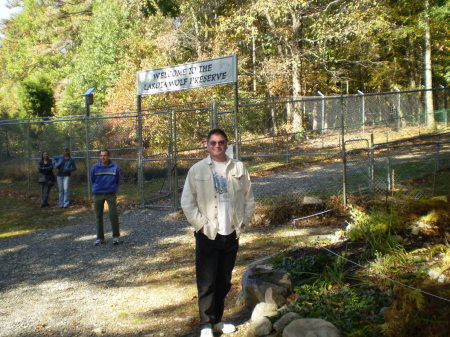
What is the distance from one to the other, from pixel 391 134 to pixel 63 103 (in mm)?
20711

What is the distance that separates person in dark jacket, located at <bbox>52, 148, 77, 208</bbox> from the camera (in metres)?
13.8

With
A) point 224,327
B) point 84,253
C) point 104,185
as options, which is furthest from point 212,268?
point 104,185

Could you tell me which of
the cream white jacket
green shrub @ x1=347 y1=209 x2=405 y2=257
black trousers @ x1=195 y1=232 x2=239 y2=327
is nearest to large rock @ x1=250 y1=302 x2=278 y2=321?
black trousers @ x1=195 y1=232 x2=239 y2=327

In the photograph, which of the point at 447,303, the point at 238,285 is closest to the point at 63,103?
the point at 238,285

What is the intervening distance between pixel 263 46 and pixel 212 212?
23799mm

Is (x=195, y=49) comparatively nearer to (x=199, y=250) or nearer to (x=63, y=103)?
(x=63, y=103)

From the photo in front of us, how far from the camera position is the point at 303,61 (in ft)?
90.3

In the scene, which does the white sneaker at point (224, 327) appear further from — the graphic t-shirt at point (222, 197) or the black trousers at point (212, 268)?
the graphic t-shirt at point (222, 197)

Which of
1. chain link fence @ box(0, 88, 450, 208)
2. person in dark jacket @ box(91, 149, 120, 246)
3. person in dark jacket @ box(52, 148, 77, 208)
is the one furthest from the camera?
chain link fence @ box(0, 88, 450, 208)

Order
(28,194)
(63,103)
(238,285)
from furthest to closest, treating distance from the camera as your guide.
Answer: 1. (63,103)
2. (28,194)
3. (238,285)

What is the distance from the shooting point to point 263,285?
4875mm

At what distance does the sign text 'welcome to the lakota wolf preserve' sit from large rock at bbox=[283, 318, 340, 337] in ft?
22.3

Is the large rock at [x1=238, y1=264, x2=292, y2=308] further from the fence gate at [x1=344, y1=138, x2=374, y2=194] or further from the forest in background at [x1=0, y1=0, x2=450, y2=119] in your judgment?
the forest in background at [x1=0, y1=0, x2=450, y2=119]

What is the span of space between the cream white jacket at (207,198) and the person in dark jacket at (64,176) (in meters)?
10.2
